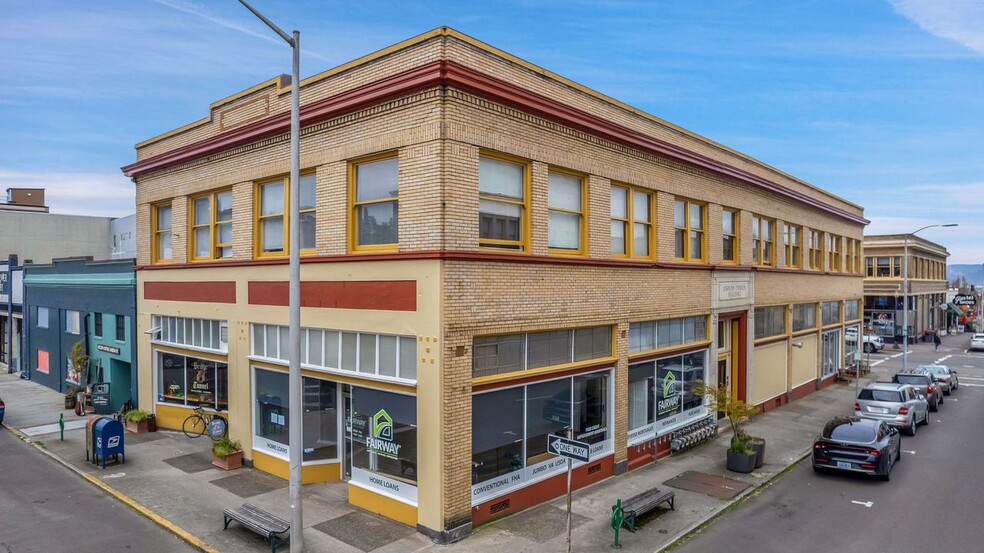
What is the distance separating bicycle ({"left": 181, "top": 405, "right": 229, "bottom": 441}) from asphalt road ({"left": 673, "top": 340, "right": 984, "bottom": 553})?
42.4 ft

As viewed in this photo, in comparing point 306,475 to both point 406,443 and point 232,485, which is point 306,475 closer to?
point 232,485

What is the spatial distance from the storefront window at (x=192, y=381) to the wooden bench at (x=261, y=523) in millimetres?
6784

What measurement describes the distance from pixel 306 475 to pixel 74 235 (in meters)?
44.4

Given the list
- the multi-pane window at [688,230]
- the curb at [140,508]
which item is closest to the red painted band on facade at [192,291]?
Result: the curb at [140,508]

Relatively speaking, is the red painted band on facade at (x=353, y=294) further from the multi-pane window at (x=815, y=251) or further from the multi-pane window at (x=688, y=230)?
the multi-pane window at (x=815, y=251)

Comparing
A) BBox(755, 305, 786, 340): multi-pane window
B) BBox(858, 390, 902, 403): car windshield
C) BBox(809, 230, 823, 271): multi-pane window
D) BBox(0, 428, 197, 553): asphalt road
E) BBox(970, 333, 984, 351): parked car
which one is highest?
BBox(809, 230, 823, 271): multi-pane window

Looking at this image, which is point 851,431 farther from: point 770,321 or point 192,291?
point 192,291

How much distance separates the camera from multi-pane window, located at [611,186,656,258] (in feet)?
55.8

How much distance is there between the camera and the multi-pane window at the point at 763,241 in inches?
970

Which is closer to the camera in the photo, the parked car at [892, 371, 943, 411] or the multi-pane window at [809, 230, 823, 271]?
the parked car at [892, 371, 943, 411]

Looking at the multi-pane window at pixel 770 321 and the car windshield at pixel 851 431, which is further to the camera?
the multi-pane window at pixel 770 321

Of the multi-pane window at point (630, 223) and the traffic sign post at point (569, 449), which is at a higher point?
the multi-pane window at point (630, 223)

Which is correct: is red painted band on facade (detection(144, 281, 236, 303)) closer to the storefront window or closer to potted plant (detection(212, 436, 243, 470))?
the storefront window

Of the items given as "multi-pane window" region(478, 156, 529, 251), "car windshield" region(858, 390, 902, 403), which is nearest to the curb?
"multi-pane window" region(478, 156, 529, 251)
